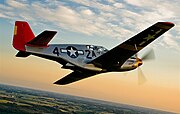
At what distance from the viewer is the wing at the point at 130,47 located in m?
17.5

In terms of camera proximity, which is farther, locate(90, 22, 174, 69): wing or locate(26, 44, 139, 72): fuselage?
locate(26, 44, 139, 72): fuselage

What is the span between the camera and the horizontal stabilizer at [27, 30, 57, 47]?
18.1 m

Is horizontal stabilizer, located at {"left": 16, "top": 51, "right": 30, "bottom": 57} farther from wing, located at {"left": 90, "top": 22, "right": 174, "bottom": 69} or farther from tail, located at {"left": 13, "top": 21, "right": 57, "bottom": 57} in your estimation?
wing, located at {"left": 90, "top": 22, "right": 174, "bottom": 69}

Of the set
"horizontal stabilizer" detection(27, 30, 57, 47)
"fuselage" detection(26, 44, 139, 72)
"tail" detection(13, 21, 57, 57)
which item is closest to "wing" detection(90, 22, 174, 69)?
"fuselage" detection(26, 44, 139, 72)

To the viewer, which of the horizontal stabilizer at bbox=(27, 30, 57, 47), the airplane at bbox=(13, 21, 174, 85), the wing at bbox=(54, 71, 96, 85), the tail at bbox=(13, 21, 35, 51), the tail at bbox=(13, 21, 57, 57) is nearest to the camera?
the horizontal stabilizer at bbox=(27, 30, 57, 47)

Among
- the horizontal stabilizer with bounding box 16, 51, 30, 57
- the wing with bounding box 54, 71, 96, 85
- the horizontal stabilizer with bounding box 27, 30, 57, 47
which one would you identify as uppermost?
the horizontal stabilizer with bounding box 27, 30, 57, 47

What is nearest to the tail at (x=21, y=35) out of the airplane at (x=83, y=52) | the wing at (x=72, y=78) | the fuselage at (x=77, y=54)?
the airplane at (x=83, y=52)

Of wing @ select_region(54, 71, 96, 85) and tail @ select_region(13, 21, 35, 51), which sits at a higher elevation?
tail @ select_region(13, 21, 35, 51)

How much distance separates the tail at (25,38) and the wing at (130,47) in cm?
394

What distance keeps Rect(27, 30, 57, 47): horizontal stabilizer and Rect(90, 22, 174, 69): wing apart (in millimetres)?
3726

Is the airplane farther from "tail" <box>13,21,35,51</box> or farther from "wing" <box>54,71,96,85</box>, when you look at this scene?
"wing" <box>54,71,96,85</box>

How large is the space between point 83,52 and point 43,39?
3389 mm

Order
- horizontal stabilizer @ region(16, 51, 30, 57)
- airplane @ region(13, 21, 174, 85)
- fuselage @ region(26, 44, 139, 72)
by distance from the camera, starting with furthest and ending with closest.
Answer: fuselage @ region(26, 44, 139, 72)
horizontal stabilizer @ region(16, 51, 30, 57)
airplane @ region(13, 21, 174, 85)

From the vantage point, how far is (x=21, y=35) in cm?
2038
